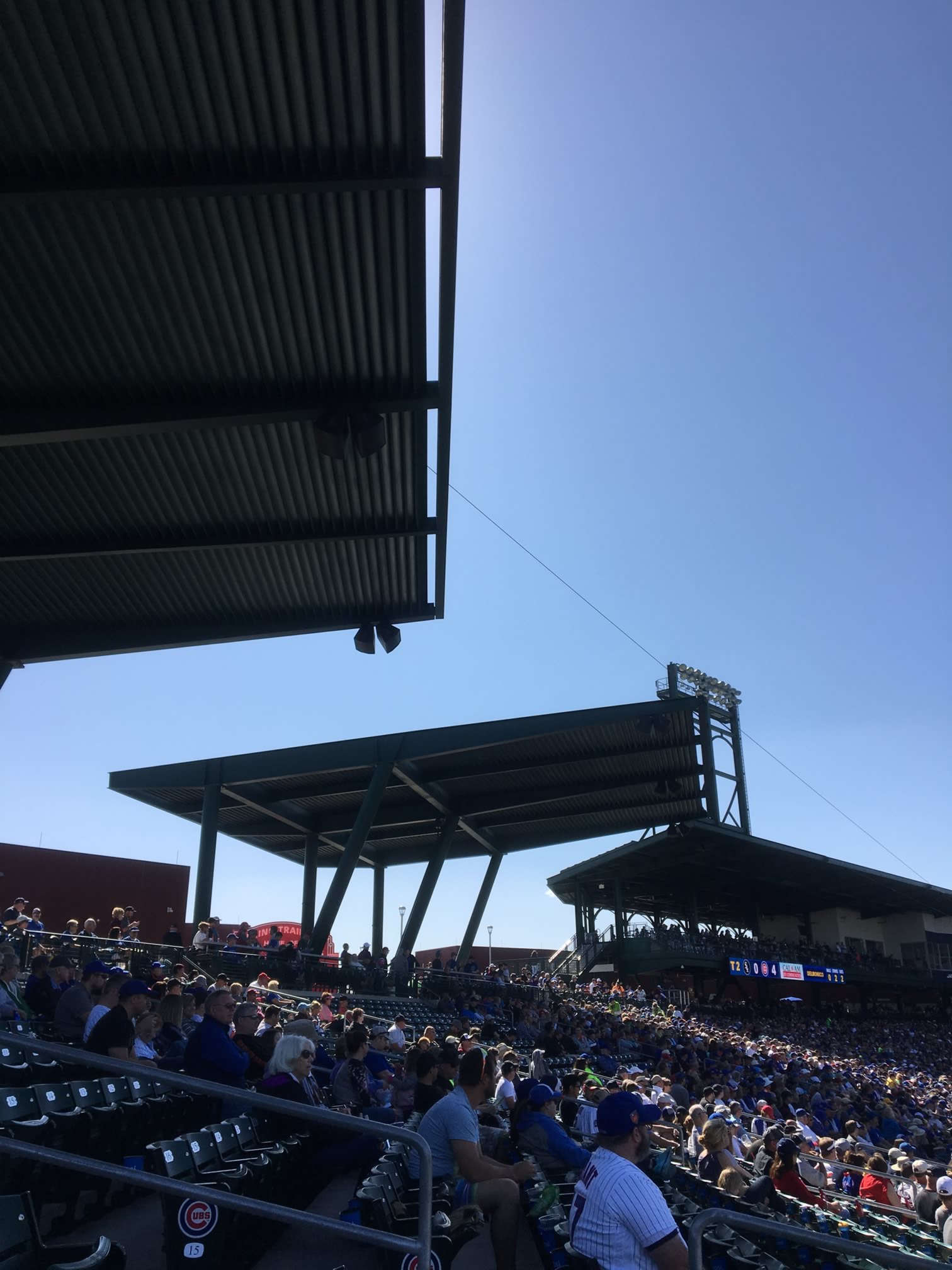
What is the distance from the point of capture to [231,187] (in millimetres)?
7492

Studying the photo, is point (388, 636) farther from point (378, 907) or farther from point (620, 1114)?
point (378, 907)

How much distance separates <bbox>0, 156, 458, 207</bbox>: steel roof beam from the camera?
7.39 metres

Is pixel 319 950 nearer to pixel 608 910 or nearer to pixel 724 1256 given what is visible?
pixel 724 1256

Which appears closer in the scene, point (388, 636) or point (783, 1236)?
point (783, 1236)

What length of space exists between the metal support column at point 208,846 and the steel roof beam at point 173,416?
1681 centimetres

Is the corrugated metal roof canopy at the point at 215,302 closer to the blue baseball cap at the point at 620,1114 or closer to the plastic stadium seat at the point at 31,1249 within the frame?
the blue baseball cap at the point at 620,1114

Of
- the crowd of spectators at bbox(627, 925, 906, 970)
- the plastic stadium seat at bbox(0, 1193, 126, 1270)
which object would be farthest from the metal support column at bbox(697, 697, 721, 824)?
the plastic stadium seat at bbox(0, 1193, 126, 1270)

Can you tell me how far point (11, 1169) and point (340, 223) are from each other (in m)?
7.12

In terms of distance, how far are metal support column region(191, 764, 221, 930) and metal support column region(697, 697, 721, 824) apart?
13.3 metres

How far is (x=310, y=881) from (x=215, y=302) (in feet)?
86.5

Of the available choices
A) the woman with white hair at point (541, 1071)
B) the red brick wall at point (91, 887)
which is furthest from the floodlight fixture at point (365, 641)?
the red brick wall at point (91, 887)

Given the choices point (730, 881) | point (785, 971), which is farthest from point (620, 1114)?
point (730, 881)

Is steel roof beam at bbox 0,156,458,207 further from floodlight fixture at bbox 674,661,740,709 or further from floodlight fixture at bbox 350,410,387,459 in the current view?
floodlight fixture at bbox 674,661,740,709

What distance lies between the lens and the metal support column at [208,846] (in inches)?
953
